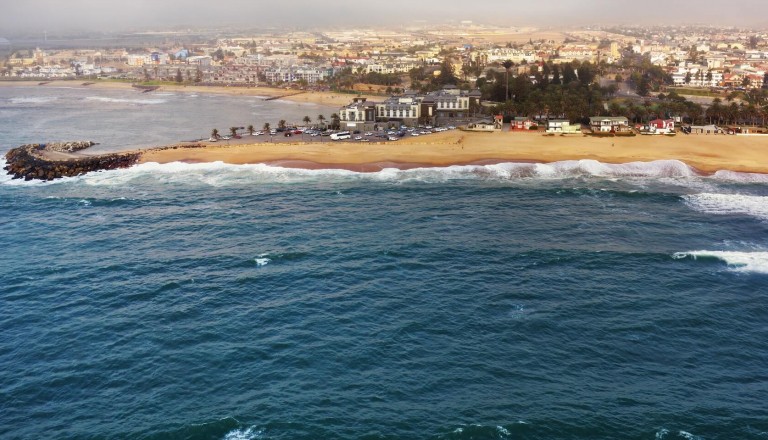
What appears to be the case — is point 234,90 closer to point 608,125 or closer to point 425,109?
point 425,109

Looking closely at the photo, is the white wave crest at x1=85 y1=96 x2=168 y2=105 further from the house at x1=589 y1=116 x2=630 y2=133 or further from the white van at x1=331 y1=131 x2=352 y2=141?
the house at x1=589 y1=116 x2=630 y2=133

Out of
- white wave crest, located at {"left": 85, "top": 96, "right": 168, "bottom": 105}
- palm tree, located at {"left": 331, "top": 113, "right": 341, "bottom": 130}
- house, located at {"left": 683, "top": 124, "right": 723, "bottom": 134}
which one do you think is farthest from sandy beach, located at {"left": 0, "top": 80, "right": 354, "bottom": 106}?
house, located at {"left": 683, "top": 124, "right": 723, "bottom": 134}

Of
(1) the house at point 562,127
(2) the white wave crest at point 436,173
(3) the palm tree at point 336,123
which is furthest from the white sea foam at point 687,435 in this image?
(3) the palm tree at point 336,123

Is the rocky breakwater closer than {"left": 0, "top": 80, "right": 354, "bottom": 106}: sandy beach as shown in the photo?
Yes

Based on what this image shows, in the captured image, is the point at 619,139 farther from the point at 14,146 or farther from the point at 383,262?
the point at 14,146

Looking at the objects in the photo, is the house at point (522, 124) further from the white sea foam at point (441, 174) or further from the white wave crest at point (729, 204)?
the white wave crest at point (729, 204)
